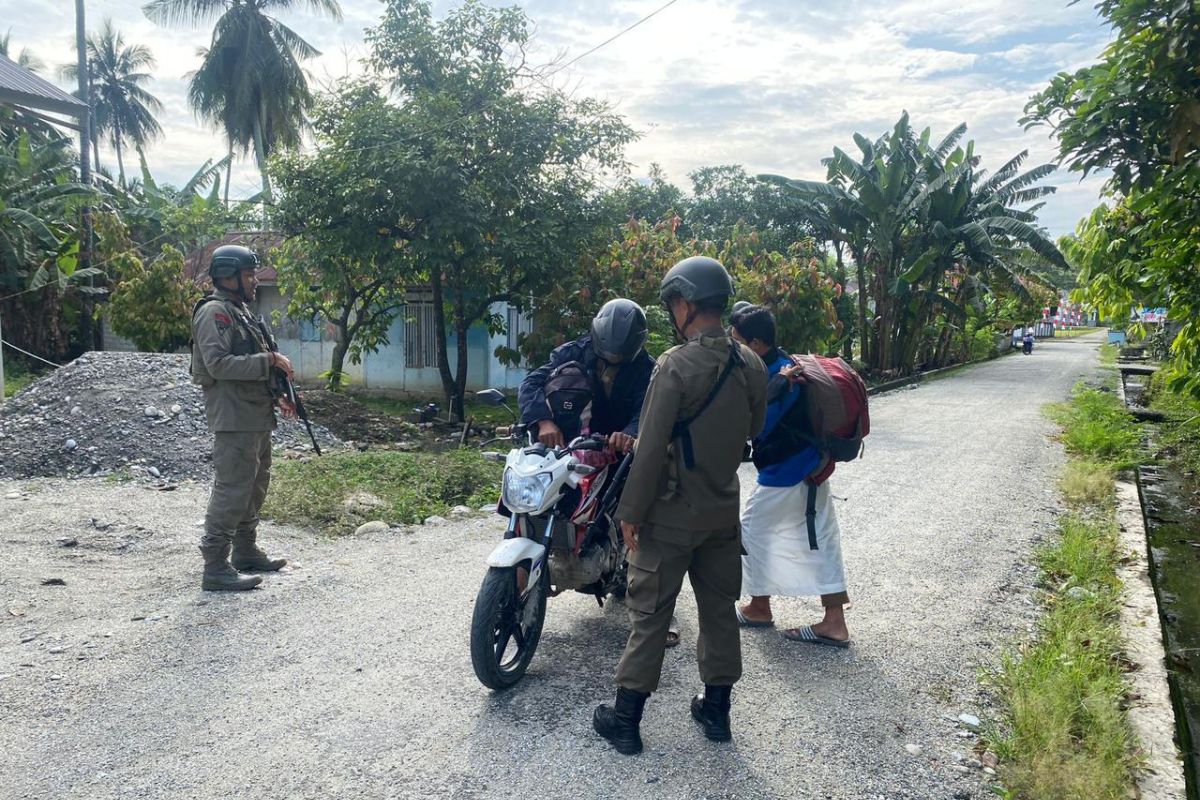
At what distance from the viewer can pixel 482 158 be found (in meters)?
12.3

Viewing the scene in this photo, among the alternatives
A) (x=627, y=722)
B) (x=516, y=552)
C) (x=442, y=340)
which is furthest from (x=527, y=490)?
(x=442, y=340)

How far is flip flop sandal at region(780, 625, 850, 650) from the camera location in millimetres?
4137

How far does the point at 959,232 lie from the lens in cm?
2073

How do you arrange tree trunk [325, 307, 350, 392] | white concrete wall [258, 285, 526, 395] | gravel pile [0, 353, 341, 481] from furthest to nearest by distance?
white concrete wall [258, 285, 526, 395] → tree trunk [325, 307, 350, 392] → gravel pile [0, 353, 341, 481]

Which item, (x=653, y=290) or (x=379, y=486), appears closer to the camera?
(x=379, y=486)

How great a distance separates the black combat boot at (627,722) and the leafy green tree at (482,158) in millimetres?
9420

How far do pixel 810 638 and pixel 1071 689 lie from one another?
44.5 inches

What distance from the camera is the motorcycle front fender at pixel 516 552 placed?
3.38 meters

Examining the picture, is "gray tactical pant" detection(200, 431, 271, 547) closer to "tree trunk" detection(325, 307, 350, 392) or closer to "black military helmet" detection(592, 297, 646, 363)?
"black military helmet" detection(592, 297, 646, 363)

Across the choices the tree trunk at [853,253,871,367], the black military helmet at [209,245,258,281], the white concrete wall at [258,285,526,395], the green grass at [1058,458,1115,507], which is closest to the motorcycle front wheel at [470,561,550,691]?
the black military helmet at [209,245,258,281]

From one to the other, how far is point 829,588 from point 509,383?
42.0 feet

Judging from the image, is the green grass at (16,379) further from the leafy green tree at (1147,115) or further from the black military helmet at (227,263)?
the leafy green tree at (1147,115)

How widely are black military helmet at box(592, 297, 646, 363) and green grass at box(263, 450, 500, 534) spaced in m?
3.30

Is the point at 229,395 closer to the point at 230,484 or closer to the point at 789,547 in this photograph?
the point at 230,484
